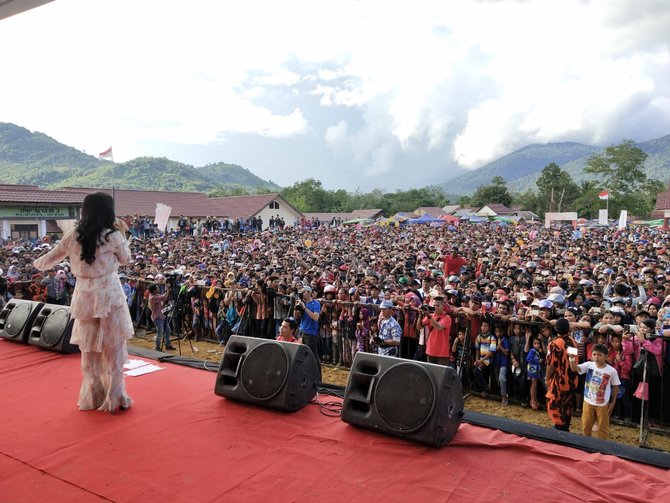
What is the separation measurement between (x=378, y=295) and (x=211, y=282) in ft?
13.4

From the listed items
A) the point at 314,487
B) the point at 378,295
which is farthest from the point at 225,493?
the point at 378,295

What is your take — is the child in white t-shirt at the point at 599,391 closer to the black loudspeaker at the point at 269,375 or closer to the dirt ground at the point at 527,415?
the dirt ground at the point at 527,415

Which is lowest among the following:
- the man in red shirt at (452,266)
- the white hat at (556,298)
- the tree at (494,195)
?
the white hat at (556,298)

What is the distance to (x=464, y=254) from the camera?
629 inches

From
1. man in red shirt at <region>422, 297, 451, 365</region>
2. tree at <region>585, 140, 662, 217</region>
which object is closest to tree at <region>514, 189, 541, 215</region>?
tree at <region>585, 140, 662, 217</region>

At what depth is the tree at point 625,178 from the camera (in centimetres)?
5872

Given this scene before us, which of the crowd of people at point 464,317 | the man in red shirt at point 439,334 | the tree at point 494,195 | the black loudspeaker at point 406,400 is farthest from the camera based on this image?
the tree at point 494,195

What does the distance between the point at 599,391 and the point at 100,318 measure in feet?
14.8

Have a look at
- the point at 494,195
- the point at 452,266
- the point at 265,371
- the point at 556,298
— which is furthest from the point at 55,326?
the point at 494,195

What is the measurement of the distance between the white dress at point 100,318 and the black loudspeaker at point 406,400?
182 cm

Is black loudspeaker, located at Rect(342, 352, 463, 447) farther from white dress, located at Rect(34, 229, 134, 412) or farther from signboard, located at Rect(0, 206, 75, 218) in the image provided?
signboard, located at Rect(0, 206, 75, 218)

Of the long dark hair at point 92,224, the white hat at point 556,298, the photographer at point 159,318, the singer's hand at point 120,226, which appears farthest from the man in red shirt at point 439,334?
the photographer at point 159,318

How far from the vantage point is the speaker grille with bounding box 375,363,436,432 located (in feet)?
9.89

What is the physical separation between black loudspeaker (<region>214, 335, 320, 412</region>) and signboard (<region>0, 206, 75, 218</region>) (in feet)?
72.4
